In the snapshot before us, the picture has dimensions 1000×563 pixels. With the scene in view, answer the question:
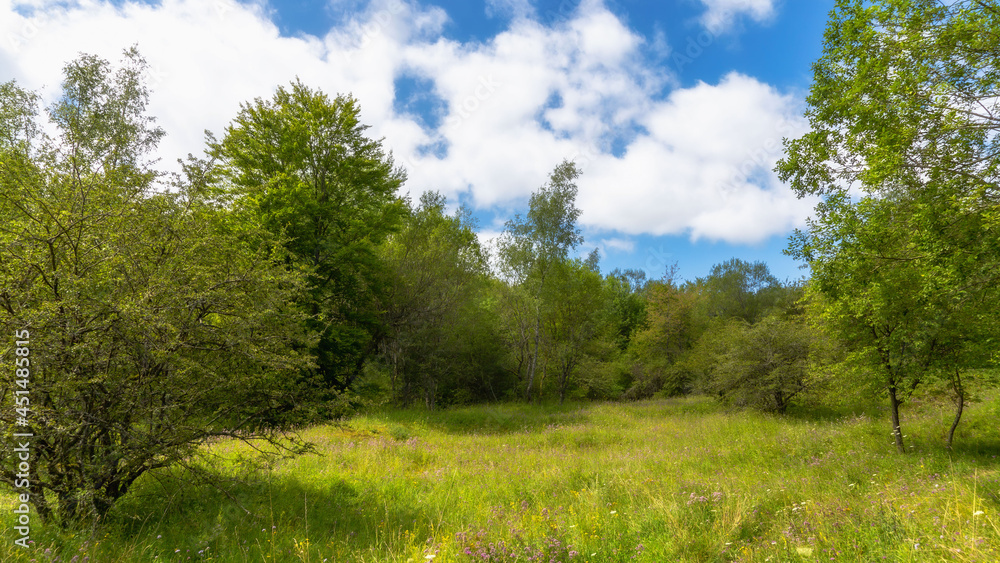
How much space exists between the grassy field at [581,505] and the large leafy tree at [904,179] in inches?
110

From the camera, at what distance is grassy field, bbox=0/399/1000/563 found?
3.89 meters

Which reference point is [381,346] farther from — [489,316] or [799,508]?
[799,508]

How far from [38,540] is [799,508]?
29.4ft

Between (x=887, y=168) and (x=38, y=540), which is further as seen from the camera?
(x=887, y=168)

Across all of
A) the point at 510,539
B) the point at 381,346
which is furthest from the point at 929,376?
the point at 381,346

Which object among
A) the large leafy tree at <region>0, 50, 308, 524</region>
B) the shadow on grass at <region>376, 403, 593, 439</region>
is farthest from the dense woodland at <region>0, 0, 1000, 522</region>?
the shadow on grass at <region>376, 403, 593, 439</region>

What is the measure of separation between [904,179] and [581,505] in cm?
799

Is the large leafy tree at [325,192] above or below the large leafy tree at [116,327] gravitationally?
Answer: above

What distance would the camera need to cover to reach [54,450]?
3.95 m

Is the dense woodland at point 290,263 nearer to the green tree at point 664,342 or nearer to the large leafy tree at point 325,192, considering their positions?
the large leafy tree at point 325,192

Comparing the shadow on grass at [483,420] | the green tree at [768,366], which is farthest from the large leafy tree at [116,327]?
the green tree at [768,366]

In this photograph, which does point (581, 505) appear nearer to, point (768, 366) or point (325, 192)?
point (768, 366)

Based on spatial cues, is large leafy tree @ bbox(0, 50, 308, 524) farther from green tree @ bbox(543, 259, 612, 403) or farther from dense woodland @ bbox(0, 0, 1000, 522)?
green tree @ bbox(543, 259, 612, 403)

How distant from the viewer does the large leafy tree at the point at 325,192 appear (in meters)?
15.6
